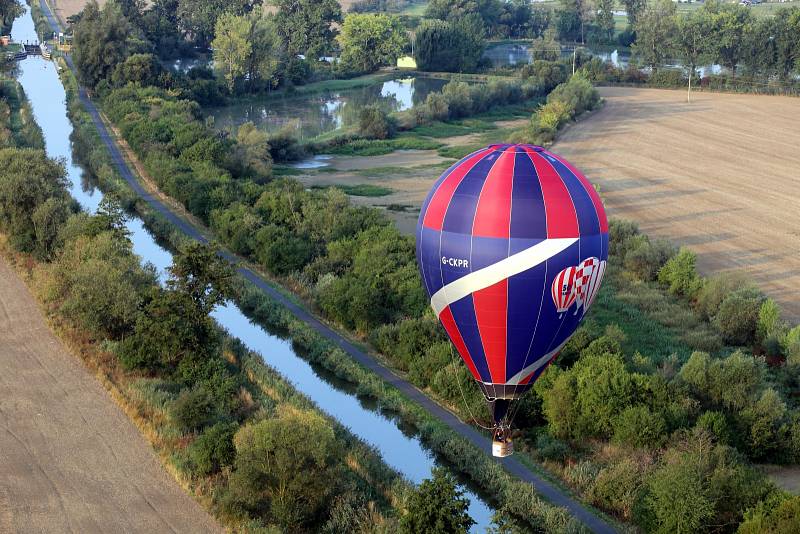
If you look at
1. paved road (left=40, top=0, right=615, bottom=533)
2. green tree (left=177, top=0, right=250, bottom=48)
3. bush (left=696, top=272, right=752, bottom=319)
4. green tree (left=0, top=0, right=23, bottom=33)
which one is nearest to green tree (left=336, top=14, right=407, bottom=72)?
green tree (left=177, top=0, right=250, bottom=48)

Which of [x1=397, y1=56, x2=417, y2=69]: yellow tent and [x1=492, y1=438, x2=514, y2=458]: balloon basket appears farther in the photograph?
[x1=397, y1=56, x2=417, y2=69]: yellow tent

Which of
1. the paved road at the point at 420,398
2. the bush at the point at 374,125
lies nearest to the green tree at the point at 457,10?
the bush at the point at 374,125

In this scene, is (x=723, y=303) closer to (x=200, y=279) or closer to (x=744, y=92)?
(x=200, y=279)

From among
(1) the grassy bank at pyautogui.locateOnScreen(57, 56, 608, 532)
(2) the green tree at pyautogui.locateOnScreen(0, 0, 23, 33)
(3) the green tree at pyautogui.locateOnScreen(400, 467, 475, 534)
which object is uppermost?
(2) the green tree at pyautogui.locateOnScreen(0, 0, 23, 33)

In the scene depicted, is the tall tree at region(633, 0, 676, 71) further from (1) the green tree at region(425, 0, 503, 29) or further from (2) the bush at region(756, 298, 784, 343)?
(2) the bush at region(756, 298, 784, 343)

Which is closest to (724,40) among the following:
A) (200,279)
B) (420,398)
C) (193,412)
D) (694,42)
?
(694,42)

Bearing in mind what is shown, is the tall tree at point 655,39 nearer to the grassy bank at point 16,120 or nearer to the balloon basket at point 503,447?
the grassy bank at point 16,120
